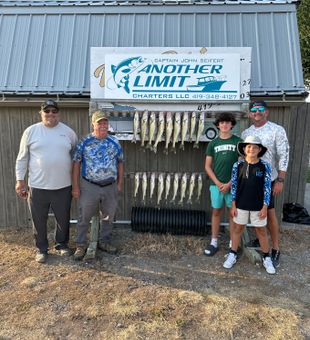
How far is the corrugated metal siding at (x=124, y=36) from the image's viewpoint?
5707mm

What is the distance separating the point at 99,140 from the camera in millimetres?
4668

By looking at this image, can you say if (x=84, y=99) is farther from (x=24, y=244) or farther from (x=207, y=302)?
(x=207, y=302)

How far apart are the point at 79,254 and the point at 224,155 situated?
234 centimetres

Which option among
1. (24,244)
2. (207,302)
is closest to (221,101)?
(207,302)

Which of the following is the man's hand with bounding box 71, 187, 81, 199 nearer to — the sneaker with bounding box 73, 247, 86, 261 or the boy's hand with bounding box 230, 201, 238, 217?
the sneaker with bounding box 73, 247, 86, 261

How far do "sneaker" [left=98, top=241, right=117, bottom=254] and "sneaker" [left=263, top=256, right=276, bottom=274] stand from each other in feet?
6.65

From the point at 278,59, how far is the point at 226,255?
312 centimetres

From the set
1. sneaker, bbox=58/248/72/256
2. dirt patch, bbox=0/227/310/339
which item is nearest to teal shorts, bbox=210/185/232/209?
dirt patch, bbox=0/227/310/339

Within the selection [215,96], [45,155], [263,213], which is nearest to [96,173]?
[45,155]

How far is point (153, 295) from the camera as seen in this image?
13.5 ft

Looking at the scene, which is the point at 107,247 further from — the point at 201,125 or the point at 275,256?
the point at 275,256

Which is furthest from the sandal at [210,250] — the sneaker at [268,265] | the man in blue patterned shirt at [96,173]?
the man in blue patterned shirt at [96,173]

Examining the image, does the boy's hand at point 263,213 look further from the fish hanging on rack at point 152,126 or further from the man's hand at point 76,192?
the man's hand at point 76,192

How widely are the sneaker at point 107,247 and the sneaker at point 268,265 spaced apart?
2028 millimetres
